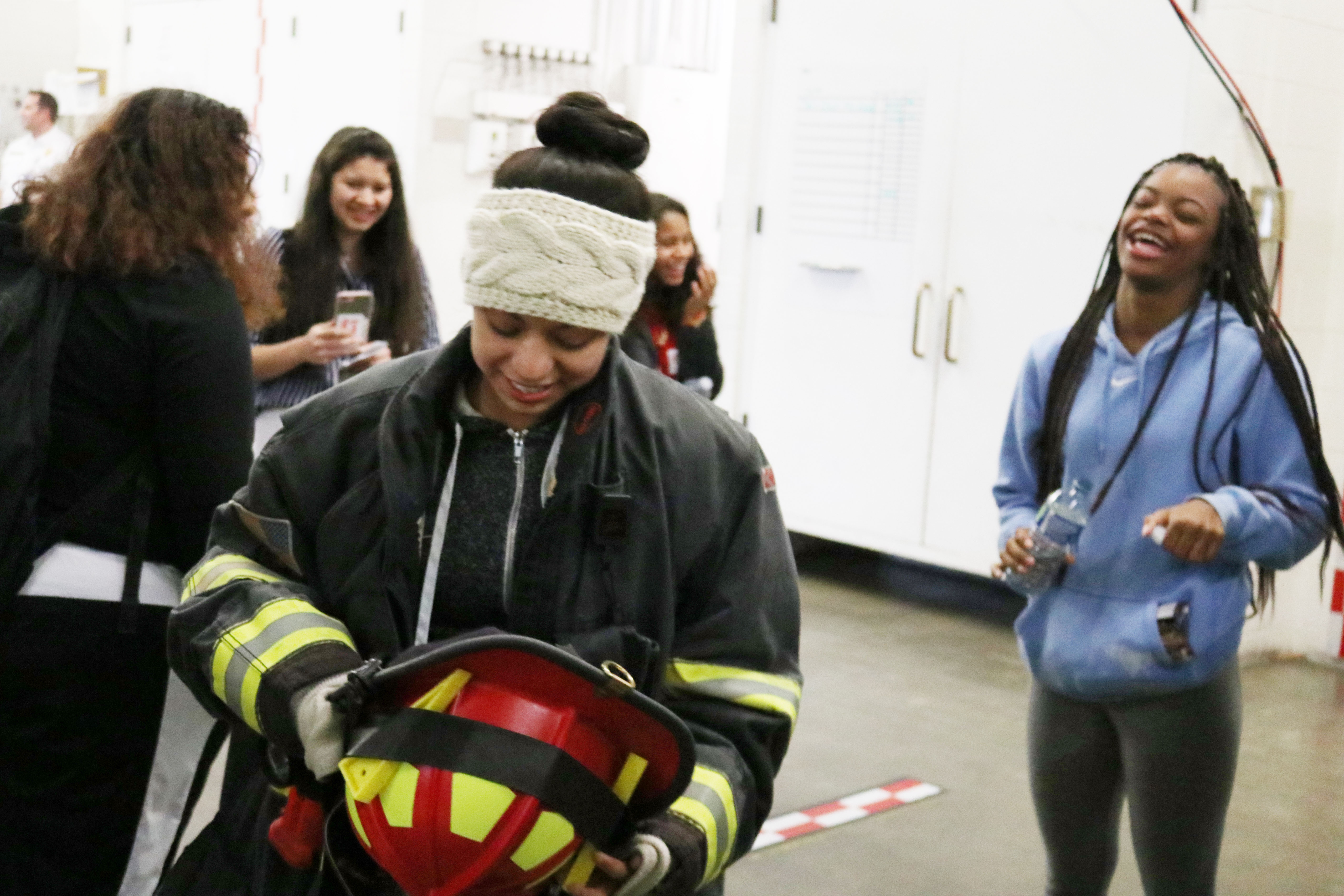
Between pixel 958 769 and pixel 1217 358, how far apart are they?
2.03 m

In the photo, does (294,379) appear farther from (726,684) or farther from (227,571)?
(726,684)

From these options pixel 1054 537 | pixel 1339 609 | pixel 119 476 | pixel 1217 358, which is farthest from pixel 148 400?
pixel 1339 609

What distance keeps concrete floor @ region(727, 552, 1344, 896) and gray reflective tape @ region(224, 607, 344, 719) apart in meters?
2.01

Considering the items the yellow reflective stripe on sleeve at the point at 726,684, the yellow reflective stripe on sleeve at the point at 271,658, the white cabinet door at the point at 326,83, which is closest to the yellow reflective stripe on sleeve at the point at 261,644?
the yellow reflective stripe on sleeve at the point at 271,658

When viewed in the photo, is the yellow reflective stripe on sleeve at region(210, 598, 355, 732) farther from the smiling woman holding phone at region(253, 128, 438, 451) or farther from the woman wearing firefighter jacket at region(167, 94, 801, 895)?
the smiling woman holding phone at region(253, 128, 438, 451)

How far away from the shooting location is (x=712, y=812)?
1.36m

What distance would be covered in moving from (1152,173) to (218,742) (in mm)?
1726

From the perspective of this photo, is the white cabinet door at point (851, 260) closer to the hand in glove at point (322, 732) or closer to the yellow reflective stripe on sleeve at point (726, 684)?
the yellow reflective stripe on sleeve at point (726, 684)

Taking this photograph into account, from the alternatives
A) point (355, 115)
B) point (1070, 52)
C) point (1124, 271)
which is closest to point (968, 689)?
point (1070, 52)

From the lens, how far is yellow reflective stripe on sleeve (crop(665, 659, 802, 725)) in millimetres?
1432

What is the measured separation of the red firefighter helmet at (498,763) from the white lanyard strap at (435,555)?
0.14m

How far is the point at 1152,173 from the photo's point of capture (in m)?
2.41

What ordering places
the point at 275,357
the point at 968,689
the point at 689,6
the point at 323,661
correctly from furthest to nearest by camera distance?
the point at 689,6 < the point at 968,689 < the point at 275,357 < the point at 323,661

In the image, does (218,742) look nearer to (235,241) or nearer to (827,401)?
(235,241)
